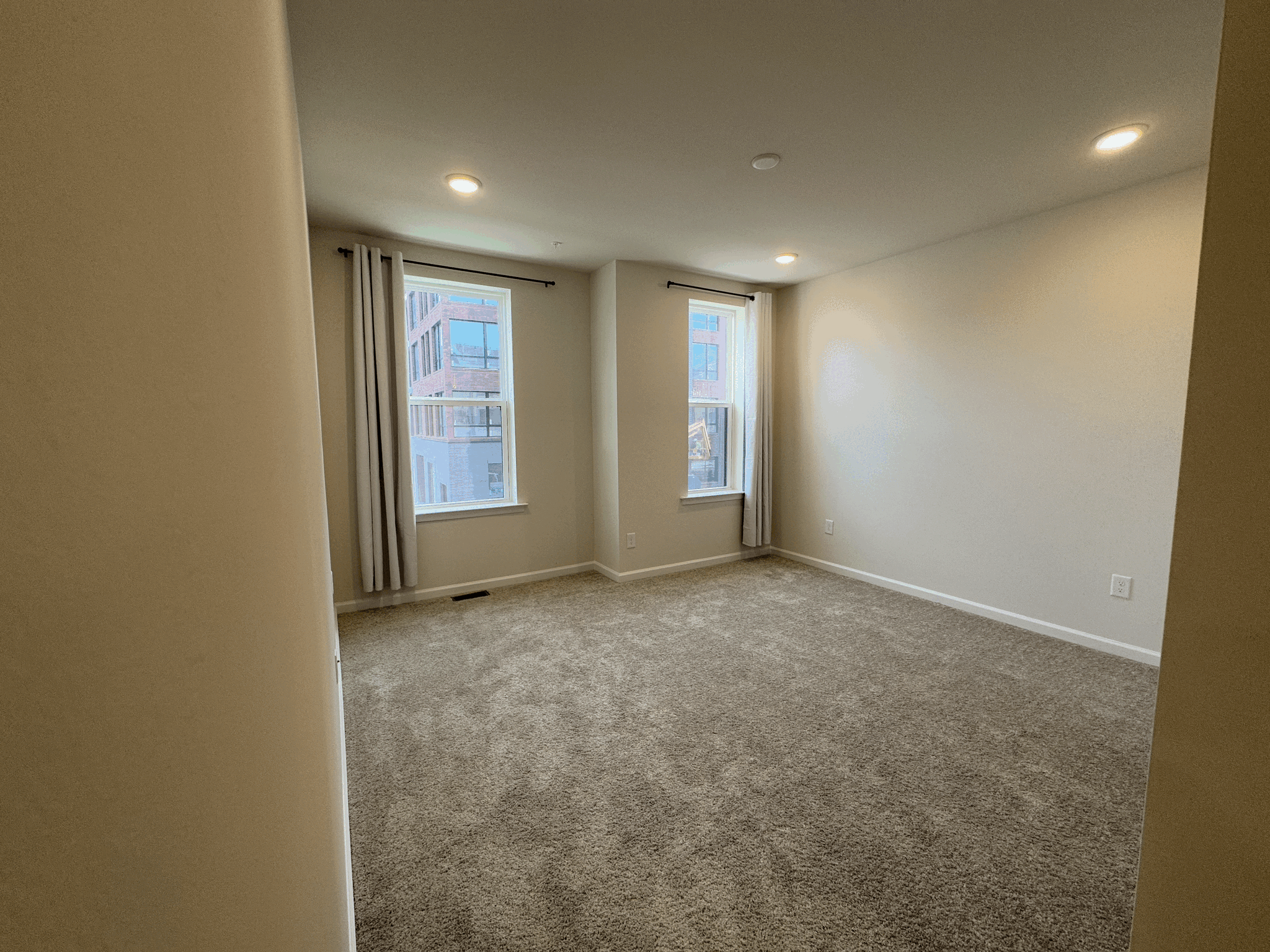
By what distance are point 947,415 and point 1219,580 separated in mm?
3277

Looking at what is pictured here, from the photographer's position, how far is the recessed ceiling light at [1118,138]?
87.3 inches

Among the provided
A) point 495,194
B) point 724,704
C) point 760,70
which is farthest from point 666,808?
point 495,194

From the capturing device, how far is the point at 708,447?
189 inches

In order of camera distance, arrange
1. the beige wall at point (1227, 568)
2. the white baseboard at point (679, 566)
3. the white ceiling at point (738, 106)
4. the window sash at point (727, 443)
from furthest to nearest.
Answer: the window sash at point (727, 443) < the white baseboard at point (679, 566) < the white ceiling at point (738, 106) < the beige wall at point (1227, 568)

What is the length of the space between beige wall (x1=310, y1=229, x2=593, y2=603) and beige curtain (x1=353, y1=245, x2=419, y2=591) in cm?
10

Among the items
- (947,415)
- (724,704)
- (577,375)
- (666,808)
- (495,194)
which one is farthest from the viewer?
(577,375)

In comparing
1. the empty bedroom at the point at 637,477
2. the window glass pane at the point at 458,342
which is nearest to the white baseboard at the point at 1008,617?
the empty bedroom at the point at 637,477

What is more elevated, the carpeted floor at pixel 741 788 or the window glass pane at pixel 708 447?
the window glass pane at pixel 708 447

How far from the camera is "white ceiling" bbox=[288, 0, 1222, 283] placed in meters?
1.65

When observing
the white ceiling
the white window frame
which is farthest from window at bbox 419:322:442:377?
the white window frame

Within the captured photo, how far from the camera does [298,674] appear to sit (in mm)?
693

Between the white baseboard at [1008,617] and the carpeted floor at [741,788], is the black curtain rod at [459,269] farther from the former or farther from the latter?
the white baseboard at [1008,617]

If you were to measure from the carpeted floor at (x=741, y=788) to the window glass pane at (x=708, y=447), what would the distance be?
1.76 meters

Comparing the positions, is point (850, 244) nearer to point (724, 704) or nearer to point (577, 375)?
point (577, 375)
